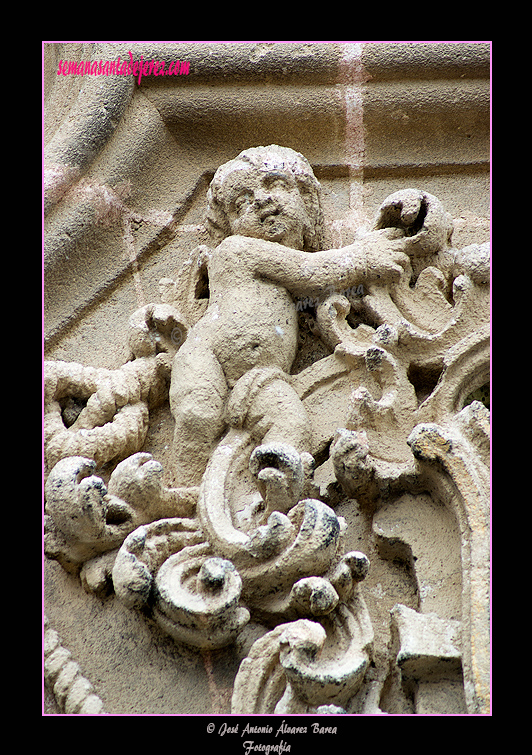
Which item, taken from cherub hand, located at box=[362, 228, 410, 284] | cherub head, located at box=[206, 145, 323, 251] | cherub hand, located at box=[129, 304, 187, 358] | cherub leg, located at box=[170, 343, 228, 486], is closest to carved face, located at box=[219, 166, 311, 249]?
cherub head, located at box=[206, 145, 323, 251]

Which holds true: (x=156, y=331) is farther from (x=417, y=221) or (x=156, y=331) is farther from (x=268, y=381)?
(x=417, y=221)

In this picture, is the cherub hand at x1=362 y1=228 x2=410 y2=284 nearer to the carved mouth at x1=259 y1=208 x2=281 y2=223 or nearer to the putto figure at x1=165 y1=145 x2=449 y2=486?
the putto figure at x1=165 y1=145 x2=449 y2=486

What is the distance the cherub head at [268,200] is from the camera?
90.7 inches

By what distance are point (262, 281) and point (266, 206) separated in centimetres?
24

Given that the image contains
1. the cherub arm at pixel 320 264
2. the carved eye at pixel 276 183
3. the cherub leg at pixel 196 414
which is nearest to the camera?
the cherub leg at pixel 196 414

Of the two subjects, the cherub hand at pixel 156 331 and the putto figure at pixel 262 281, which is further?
the cherub hand at pixel 156 331

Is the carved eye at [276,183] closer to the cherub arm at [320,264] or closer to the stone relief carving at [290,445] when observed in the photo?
the stone relief carving at [290,445]

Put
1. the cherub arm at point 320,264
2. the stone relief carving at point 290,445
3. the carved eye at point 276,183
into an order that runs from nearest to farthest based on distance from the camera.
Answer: the stone relief carving at point 290,445 → the cherub arm at point 320,264 → the carved eye at point 276,183

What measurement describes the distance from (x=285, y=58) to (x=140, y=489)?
63.7 inches

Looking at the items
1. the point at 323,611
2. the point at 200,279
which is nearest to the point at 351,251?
the point at 200,279

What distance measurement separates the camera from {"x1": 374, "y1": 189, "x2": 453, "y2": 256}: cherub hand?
7.54ft

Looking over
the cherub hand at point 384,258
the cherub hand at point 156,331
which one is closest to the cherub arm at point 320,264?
the cherub hand at point 384,258

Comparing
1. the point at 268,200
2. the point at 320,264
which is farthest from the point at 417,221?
the point at 268,200

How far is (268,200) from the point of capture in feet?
7.55
